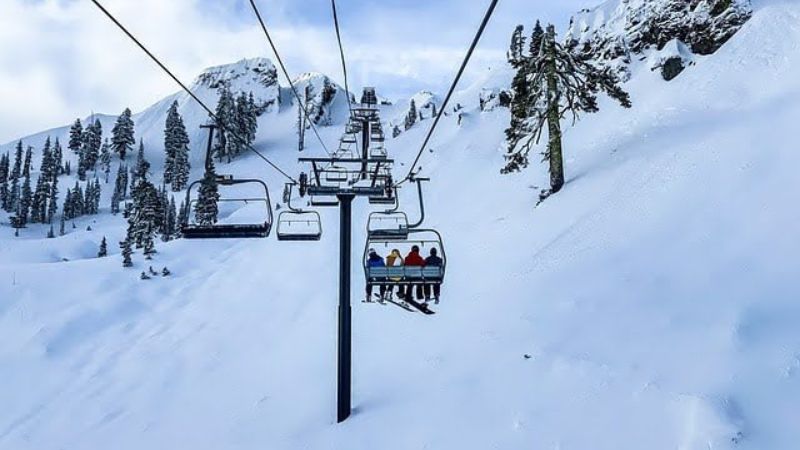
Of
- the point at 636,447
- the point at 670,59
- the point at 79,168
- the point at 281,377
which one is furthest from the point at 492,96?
the point at 79,168

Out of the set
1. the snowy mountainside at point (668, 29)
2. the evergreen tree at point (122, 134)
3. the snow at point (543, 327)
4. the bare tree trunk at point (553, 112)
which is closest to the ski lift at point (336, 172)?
the snow at point (543, 327)

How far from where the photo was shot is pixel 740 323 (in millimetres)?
8359

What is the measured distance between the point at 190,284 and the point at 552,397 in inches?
1131

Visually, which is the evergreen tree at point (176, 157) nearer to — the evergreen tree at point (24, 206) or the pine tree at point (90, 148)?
the pine tree at point (90, 148)

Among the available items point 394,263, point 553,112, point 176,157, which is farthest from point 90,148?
point 394,263

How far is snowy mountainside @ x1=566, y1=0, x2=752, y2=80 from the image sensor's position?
30.0m

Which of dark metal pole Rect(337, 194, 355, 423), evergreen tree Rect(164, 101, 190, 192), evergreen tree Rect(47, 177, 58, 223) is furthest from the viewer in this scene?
evergreen tree Rect(164, 101, 190, 192)

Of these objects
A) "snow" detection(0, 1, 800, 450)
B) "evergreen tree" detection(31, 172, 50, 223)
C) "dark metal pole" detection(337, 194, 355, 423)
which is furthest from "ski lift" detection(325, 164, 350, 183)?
"evergreen tree" detection(31, 172, 50, 223)

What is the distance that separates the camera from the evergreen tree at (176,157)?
106969 millimetres

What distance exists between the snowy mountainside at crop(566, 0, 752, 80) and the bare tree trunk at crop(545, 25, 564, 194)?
1251 cm

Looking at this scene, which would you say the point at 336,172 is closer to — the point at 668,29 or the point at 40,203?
the point at 668,29

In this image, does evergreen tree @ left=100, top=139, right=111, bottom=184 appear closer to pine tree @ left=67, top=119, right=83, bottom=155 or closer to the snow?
pine tree @ left=67, top=119, right=83, bottom=155

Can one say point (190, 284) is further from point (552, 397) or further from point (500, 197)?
point (552, 397)

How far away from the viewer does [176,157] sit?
358 ft
